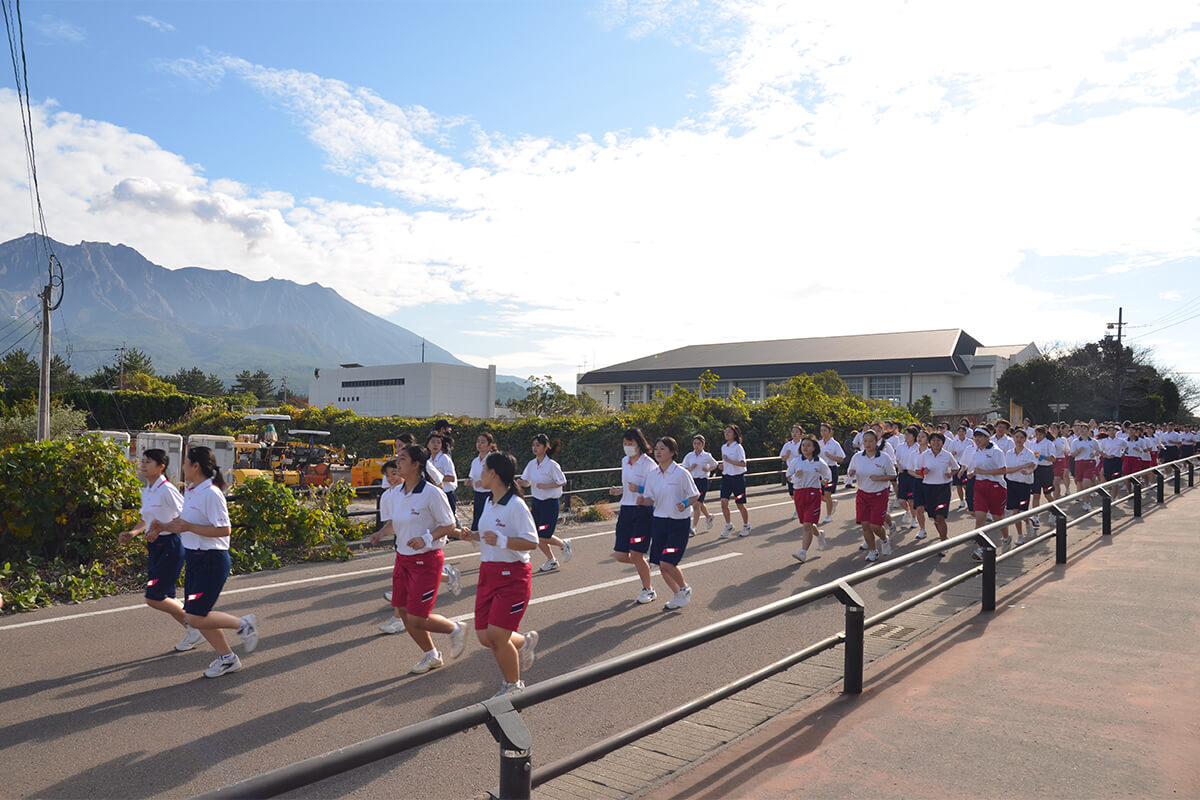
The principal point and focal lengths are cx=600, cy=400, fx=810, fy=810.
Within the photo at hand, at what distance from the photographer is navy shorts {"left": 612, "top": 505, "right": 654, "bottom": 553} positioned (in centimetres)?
902

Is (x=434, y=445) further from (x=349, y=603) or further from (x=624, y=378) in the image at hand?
(x=624, y=378)

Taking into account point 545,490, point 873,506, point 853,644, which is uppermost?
point 545,490

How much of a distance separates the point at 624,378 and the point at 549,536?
202 feet

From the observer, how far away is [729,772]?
4.37m

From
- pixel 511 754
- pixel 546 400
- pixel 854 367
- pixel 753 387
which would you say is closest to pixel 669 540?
pixel 511 754

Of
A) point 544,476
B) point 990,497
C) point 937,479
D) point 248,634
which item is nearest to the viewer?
point 248,634

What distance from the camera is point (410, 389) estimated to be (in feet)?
295

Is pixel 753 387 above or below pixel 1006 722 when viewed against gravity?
above

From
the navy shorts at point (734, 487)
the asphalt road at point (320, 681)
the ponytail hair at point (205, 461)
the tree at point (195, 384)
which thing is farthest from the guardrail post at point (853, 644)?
the tree at point (195, 384)

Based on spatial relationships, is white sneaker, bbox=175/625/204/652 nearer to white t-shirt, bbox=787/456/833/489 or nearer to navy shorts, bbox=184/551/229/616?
navy shorts, bbox=184/551/229/616

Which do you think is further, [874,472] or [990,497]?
[990,497]

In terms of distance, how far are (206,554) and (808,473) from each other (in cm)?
820

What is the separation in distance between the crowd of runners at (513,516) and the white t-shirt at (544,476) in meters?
0.02

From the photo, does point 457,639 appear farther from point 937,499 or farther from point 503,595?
point 937,499
